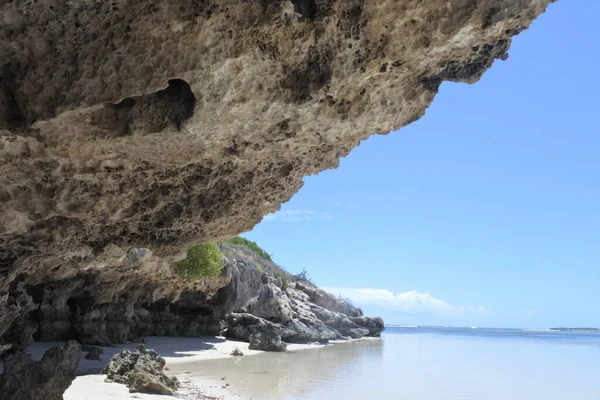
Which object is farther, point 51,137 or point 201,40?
point 51,137

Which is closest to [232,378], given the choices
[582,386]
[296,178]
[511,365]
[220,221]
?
[220,221]

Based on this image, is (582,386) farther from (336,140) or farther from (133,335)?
(133,335)

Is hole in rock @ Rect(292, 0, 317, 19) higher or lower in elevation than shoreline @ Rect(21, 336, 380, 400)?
higher

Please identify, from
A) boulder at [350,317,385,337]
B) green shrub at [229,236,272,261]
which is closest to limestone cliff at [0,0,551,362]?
green shrub at [229,236,272,261]

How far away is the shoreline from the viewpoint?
8797mm

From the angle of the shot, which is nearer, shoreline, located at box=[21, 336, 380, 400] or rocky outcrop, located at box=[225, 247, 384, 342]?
shoreline, located at box=[21, 336, 380, 400]

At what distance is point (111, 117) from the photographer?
4180 mm

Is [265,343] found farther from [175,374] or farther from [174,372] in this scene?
[175,374]

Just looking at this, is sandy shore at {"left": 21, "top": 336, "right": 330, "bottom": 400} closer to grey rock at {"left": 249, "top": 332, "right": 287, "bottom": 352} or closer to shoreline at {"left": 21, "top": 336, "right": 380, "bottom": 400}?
shoreline at {"left": 21, "top": 336, "right": 380, "bottom": 400}

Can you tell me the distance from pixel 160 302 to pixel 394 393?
14.2 meters

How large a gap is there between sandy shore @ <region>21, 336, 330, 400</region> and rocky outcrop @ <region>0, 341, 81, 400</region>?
1.95 meters

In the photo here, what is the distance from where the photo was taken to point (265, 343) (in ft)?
72.5

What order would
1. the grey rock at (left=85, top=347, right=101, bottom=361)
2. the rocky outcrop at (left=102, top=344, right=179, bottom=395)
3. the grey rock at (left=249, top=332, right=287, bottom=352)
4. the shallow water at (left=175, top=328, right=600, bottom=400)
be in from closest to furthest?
the rocky outcrop at (left=102, top=344, right=179, bottom=395) < the shallow water at (left=175, top=328, right=600, bottom=400) < the grey rock at (left=85, top=347, right=101, bottom=361) < the grey rock at (left=249, top=332, right=287, bottom=352)

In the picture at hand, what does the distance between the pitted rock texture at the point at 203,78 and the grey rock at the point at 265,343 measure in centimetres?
1780
